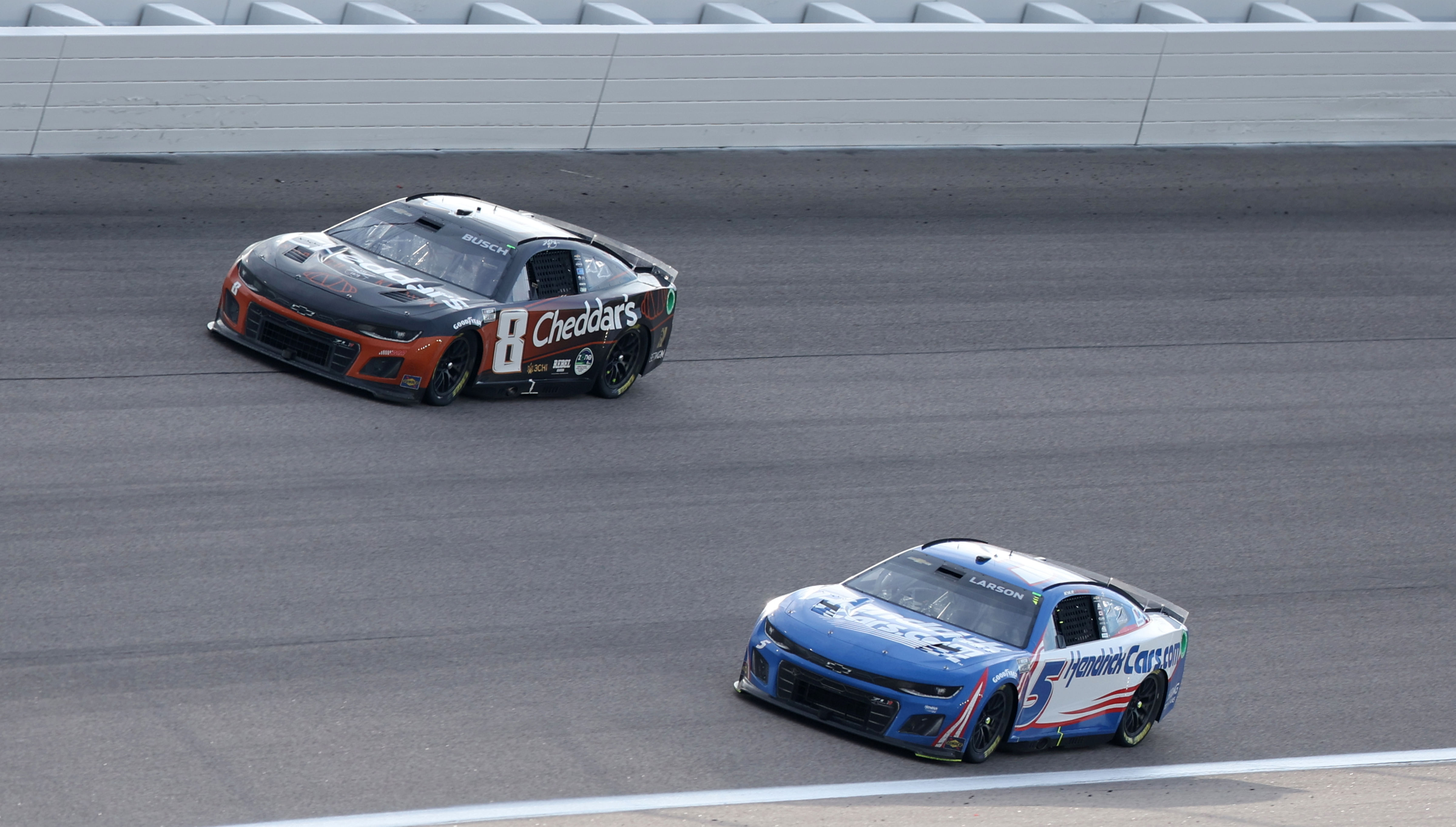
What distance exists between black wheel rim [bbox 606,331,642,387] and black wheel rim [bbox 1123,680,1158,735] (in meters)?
5.68

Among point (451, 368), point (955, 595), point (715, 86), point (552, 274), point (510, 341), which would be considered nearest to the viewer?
point (955, 595)

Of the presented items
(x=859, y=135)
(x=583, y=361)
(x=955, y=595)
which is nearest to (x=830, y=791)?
(x=955, y=595)

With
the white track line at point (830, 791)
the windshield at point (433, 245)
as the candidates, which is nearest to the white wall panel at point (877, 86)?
the windshield at point (433, 245)

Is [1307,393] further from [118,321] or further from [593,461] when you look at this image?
[118,321]

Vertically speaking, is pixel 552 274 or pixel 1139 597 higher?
pixel 1139 597

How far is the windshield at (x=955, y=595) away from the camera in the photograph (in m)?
11.7

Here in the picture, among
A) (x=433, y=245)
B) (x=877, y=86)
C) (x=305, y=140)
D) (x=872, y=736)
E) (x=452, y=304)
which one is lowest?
(x=305, y=140)

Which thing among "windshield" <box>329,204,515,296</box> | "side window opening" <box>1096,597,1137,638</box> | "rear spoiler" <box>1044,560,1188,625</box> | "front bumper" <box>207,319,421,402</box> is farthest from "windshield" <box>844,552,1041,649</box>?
"windshield" <box>329,204,515,296</box>

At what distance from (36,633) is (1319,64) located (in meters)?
20.0

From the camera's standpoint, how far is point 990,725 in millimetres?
11344

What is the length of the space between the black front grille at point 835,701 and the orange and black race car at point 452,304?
4718 millimetres

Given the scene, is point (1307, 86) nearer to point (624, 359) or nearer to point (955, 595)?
point (624, 359)

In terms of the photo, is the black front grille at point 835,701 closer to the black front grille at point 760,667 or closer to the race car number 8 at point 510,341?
the black front grille at point 760,667

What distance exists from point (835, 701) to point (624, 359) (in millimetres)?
5784
